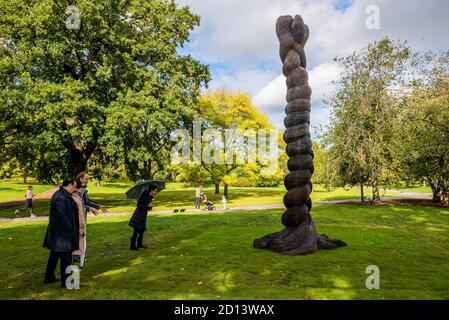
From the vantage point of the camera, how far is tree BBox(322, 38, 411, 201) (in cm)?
2747

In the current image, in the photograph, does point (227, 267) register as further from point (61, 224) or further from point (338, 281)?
point (61, 224)

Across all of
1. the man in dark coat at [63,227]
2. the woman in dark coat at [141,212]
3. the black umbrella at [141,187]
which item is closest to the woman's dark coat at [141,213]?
the woman in dark coat at [141,212]

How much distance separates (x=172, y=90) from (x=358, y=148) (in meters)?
15.3

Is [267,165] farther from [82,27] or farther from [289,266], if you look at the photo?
[289,266]

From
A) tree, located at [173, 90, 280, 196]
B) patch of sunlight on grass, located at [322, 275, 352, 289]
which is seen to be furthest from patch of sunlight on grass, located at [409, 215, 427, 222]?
tree, located at [173, 90, 280, 196]

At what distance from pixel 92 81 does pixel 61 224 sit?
1933cm

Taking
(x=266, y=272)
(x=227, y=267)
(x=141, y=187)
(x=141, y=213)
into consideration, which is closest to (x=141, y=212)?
(x=141, y=213)

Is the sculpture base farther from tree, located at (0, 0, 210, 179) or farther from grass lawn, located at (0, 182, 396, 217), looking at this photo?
grass lawn, located at (0, 182, 396, 217)

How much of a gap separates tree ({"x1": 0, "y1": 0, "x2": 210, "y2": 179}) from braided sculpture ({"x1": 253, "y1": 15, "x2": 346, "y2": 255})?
1432cm

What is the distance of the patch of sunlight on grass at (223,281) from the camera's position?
6.65 metres

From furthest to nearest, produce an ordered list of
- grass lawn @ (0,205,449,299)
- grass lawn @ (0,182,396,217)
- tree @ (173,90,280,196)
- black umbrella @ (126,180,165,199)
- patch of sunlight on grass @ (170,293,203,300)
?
tree @ (173,90,280,196)
grass lawn @ (0,182,396,217)
black umbrella @ (126,180,165,199)
grass lawn @ (0,205,449,299)
patch of sunlight on grass @ (170,293,203,300)

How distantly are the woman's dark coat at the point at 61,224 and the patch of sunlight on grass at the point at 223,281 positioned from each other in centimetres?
292

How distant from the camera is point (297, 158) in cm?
1034
